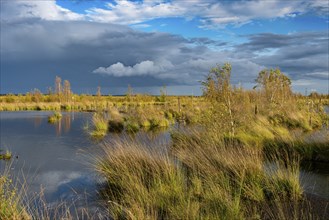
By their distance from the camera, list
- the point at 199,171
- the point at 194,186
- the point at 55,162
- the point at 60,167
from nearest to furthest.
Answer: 1. the point at 194,186
2. the point at 199,171
3. the point at 60,167
4. the point at 55,162

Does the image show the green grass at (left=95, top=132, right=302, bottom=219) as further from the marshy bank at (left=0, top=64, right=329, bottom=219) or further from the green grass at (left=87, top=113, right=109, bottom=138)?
the green grass at (left=87, top=113, right=109, bottom=138)

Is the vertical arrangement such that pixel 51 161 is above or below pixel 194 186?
below

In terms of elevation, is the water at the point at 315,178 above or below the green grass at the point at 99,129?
below

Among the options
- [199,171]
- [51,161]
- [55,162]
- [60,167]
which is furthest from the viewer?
[51,161]

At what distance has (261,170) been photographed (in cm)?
695

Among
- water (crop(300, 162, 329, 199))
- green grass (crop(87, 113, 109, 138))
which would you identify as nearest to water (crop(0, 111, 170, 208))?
green grass (crop(87, 113, 109, 138))

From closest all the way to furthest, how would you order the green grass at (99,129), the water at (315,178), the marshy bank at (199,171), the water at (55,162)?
1. the marshy bank at (199,171)
2. the water at (315,178)
3. the water at (55,162)
4. the green grass at (99,129)

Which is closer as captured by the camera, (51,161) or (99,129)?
(51,161)

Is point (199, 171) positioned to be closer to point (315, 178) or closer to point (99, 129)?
point (315, 178)

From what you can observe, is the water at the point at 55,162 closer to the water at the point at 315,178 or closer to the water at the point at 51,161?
the water at the point at 51,161

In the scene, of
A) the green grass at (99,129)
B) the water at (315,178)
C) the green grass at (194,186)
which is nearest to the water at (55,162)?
the green grass at (99,129)

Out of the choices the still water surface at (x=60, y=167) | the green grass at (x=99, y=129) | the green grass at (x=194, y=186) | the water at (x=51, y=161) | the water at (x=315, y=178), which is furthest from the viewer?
the green grass at (x=99, y=129)

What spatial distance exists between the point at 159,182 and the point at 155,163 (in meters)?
1.08

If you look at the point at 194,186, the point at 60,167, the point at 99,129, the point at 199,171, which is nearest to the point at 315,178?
the point at 199,171
